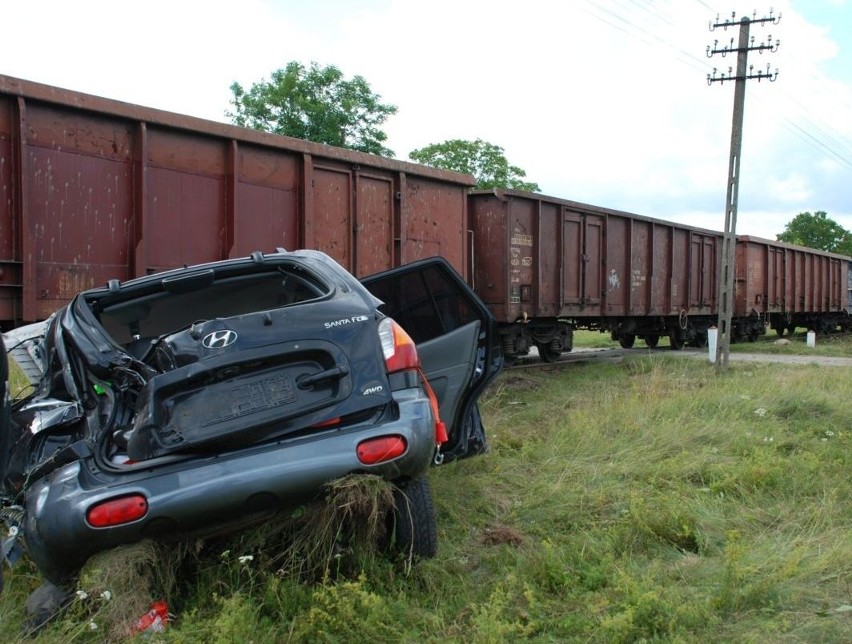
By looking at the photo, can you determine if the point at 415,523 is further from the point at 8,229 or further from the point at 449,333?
the point at 8,229

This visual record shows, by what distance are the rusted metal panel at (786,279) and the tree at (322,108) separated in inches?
673

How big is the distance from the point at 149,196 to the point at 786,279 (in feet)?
67.1

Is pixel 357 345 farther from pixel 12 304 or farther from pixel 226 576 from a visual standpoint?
pixel 12 304

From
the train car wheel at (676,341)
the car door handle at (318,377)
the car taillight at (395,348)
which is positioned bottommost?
the train car wheel at (676,341)

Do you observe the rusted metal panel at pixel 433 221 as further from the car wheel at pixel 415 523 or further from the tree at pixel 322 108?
the tree at pixel 322 108

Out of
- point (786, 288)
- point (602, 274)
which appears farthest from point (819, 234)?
point (602, 274)

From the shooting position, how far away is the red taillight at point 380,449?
2662mm

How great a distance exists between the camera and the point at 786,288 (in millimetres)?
21781

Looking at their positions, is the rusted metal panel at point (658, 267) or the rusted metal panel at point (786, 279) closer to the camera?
the rusted metal panel at point (658, 267)

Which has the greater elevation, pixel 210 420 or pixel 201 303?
pixel 201 303

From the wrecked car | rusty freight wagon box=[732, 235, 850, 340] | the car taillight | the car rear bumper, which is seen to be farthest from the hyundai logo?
rusty freight wagon box=[732, 235, 850, 340]

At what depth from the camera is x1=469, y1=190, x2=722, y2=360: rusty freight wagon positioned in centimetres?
1066

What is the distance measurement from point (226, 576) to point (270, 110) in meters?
31.2

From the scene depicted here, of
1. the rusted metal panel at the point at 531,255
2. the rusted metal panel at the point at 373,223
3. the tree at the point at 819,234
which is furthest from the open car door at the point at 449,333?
the tree at the point at 819,234
